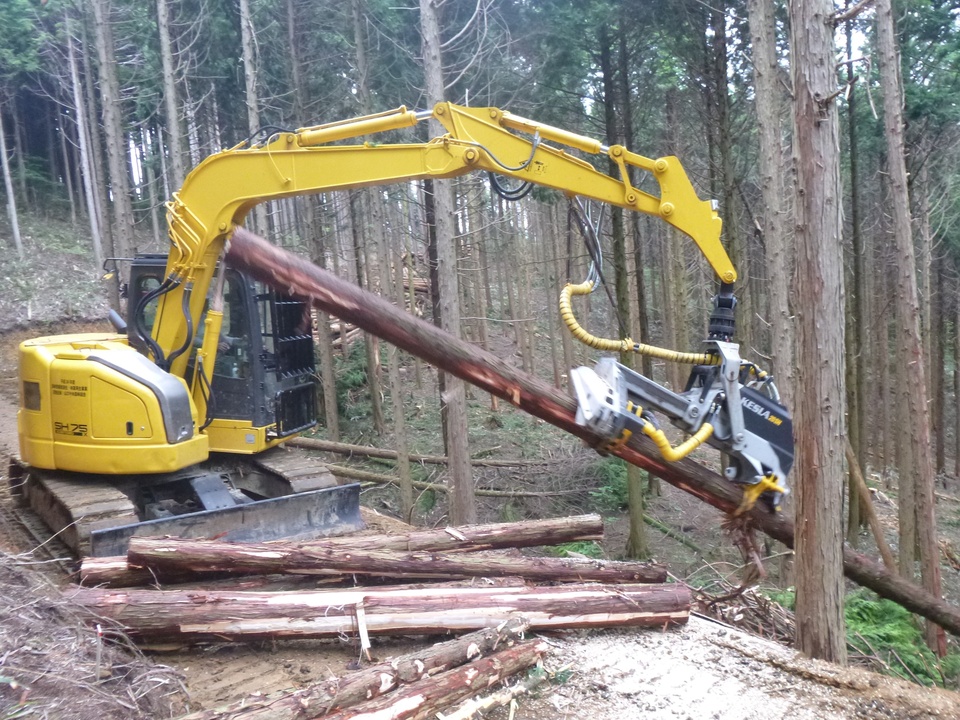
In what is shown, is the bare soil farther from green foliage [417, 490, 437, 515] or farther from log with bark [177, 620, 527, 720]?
green foliage [417, 490, 437, 515]

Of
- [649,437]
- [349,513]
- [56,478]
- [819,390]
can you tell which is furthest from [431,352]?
[56,478]

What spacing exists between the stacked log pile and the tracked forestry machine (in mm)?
1050

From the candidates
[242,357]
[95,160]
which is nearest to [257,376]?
[242,357]

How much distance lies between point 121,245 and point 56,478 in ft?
26.3

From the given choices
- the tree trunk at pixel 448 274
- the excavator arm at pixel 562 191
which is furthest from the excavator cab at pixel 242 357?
the tree trunk at pixel 448 274

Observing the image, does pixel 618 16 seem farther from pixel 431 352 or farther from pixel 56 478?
pixel 56 478

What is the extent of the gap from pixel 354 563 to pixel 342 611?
604 millimetres

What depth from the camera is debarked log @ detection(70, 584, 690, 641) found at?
15.3 ft

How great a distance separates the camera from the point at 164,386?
255 inches

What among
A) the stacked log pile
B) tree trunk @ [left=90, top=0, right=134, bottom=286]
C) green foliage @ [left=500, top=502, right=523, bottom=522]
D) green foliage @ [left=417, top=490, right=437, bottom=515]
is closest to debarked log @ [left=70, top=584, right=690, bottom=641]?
the stacked log pile

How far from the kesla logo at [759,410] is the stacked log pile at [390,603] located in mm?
1402

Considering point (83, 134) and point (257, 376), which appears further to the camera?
point (83, 134)

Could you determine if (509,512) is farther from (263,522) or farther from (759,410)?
(759,410)

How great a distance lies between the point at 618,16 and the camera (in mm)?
11914
